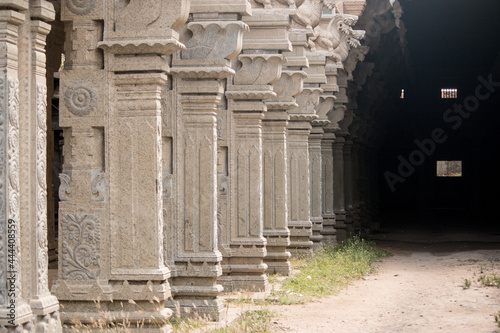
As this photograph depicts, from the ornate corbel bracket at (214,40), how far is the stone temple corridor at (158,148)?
2 centimetres

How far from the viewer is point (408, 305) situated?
12094mm

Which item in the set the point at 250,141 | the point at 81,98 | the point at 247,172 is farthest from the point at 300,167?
the point at 81,98

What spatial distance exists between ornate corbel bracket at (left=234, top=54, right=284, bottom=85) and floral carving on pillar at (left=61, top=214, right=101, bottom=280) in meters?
5.08

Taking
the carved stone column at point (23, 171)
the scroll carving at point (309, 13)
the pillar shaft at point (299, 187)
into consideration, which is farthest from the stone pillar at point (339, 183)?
the carved stone column at point (23, 171)

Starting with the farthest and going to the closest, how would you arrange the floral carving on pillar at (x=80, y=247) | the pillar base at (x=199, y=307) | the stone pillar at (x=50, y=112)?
the stone pillar at (x=50, y=112)
the pillar base at (x=199, y=307)
the floral carving on pillar at (x=80, y=247)

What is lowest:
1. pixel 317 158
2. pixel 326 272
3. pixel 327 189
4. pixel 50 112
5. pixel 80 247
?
pixel 326 272

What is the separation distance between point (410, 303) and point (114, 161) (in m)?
6.21

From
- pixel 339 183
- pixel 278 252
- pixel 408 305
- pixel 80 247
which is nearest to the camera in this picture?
pixel 80 247

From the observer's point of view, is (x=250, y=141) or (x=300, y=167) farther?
(x=300, y=167)

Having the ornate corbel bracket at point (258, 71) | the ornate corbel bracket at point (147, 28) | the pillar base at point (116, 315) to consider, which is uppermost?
the ornate corbel bracket at point (258, 71)

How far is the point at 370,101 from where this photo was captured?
28062mm

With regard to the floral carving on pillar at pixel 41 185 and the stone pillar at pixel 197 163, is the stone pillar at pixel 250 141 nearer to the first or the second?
the stone pillar at pixel 197 163

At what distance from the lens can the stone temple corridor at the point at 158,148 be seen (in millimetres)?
5961

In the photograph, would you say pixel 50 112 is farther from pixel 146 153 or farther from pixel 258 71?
pixel 146 153
